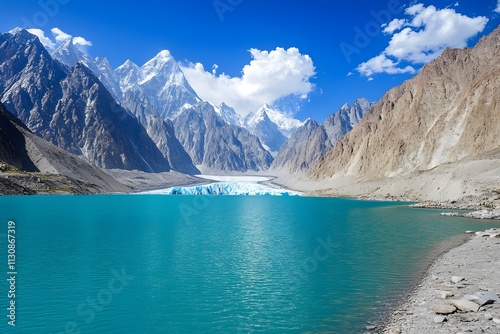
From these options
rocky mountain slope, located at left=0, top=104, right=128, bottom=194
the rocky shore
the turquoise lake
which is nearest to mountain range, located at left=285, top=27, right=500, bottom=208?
the turquoise lake

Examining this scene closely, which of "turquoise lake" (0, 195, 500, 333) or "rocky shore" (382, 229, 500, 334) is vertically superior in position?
"rocky shore" (382, 229, 500, 334)

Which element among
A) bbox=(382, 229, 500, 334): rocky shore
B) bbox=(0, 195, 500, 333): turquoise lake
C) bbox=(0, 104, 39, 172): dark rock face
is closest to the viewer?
bbox=(382, 229, 500, 334): rocky shore

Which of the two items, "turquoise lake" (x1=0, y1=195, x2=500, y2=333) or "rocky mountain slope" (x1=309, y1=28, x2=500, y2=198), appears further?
"rocky mountain slope" (x1=309, y1=28, x2=500, y2=198)

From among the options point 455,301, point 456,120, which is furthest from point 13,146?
point 455,301

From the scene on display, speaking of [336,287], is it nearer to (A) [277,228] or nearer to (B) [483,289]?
→ (B) [483,289]

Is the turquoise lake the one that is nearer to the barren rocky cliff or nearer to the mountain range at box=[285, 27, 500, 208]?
the mountain range at box=[285, 27, 500, 208]

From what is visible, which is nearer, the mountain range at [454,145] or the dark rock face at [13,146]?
the mountain range at [454,145]

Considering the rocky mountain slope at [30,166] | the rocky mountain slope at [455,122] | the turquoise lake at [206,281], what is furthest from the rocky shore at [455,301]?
the rocky mountain slope at [30,166]

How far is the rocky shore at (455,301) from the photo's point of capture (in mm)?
15625

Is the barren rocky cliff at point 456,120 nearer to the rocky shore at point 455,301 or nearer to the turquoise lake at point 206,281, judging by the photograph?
the turquoise lake at point 206,281

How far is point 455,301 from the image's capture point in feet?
58.3

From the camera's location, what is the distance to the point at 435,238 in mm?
44625

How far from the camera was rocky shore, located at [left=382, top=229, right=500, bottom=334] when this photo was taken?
15.6 meters

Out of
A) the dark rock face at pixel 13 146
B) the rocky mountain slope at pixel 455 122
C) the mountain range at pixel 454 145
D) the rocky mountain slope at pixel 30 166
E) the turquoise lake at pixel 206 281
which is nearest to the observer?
the turquoise lake at pixel 206 281
